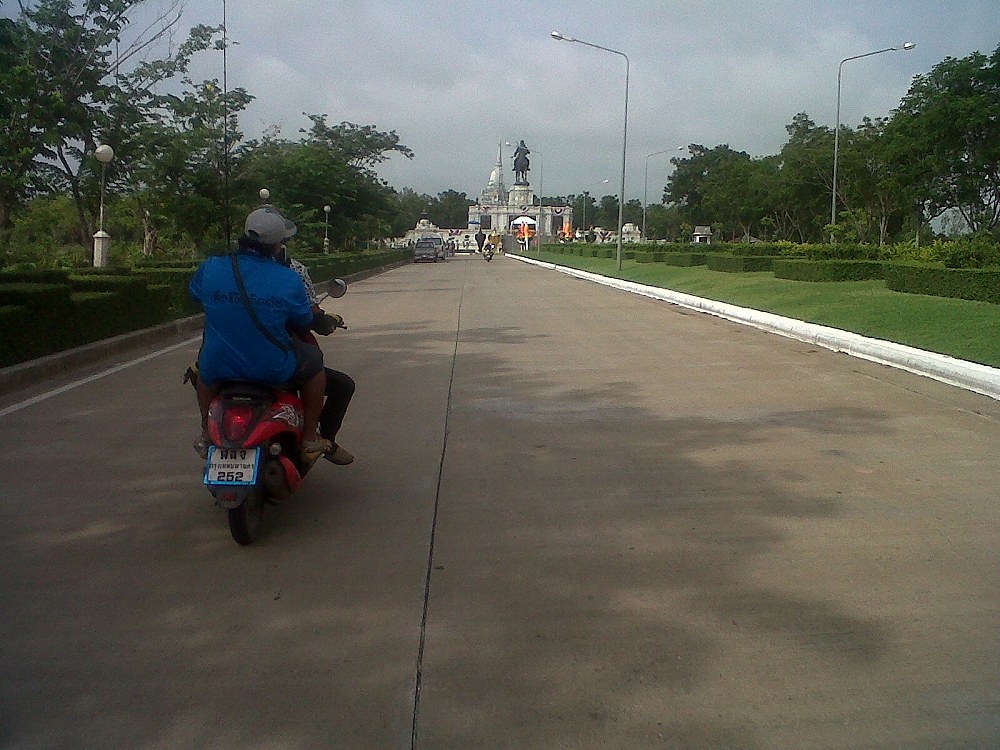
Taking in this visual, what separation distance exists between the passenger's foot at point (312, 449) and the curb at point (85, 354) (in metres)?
5.57

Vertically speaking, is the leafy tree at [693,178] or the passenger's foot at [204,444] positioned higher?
the leafy tree at [693,178]

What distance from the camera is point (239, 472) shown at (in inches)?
196

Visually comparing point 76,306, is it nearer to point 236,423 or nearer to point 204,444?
point 204,444

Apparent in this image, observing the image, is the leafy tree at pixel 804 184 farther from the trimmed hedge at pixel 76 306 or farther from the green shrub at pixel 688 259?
the trimmed hedge at pixel 76 306

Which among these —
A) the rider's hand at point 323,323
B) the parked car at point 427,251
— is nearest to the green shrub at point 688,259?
the parked car at point 427,251

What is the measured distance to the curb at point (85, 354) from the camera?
399 inches

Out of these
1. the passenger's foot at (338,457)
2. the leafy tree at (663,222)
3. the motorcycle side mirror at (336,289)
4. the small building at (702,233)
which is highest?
the leafy tree at (663,222)

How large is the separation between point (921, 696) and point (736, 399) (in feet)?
20.7

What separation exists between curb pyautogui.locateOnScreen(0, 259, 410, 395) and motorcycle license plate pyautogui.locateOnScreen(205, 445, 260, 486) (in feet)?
19.2

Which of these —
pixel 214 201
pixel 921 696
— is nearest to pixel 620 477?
pixel 921 696

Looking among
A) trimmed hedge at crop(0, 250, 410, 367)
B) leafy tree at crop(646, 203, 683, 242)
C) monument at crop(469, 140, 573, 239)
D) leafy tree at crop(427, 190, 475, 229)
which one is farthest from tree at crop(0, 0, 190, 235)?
leafy tree at crop(427, 190, 475, 229)

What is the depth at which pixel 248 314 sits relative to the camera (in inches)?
206

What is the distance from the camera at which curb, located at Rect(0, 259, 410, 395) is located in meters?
10.1

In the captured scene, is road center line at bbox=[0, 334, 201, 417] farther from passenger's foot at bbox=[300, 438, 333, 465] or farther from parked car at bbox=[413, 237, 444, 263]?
parked car at bbox=[413, 237, 444, 263]
